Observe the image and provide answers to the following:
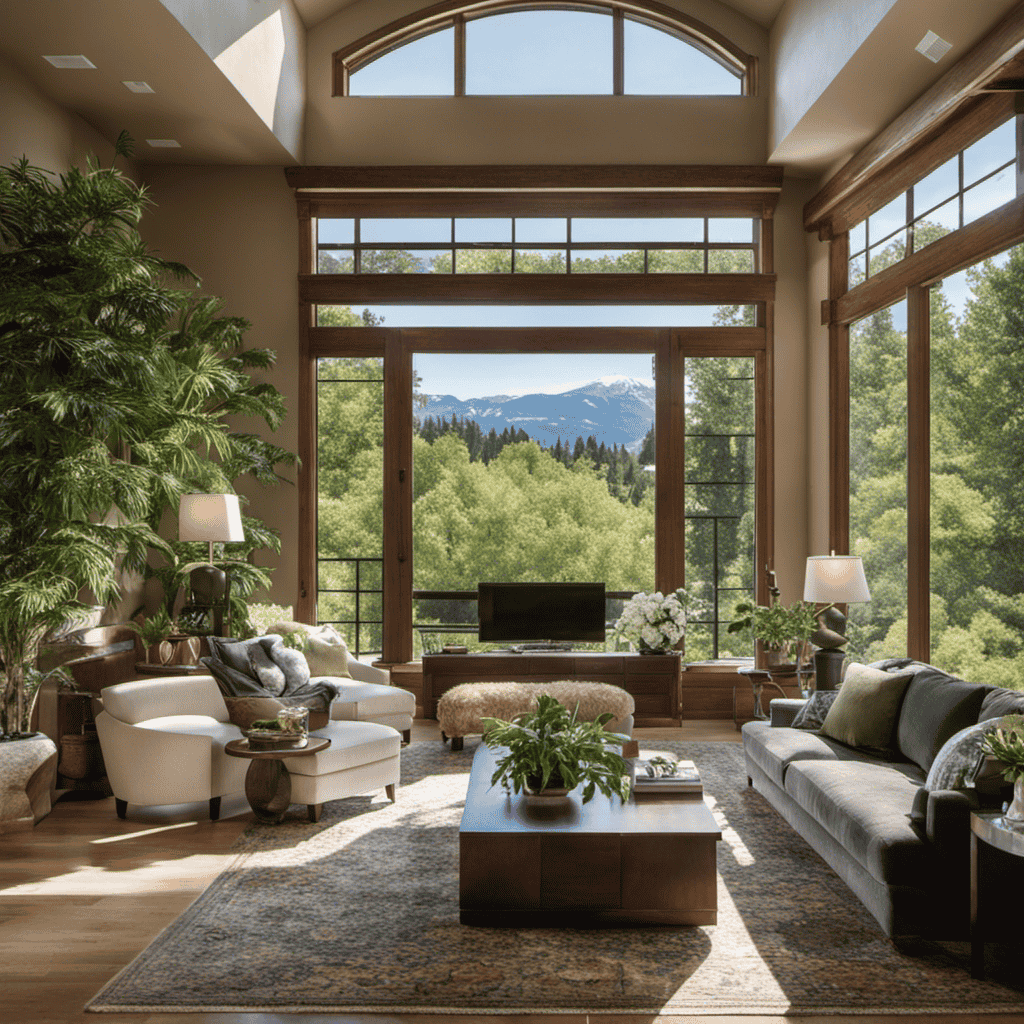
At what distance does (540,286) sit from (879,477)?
3.05 metres

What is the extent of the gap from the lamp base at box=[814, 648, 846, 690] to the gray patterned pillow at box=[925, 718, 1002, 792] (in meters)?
2.16

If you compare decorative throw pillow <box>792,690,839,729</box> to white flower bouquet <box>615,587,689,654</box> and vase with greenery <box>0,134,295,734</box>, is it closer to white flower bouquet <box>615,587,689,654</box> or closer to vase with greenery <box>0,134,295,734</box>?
white flower bouquet <box>615,587,689,654</box>

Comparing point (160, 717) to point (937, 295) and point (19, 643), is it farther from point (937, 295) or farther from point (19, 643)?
point (937, 295)

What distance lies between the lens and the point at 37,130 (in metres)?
5.93

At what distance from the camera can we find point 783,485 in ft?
25.3

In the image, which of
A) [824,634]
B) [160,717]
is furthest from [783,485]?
[160,717]

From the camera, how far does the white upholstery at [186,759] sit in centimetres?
482

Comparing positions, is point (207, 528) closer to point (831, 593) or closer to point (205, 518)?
point (205, 518)

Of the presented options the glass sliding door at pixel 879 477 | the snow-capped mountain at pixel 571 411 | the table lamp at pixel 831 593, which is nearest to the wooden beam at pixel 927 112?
the glass sliding door at pixel 879 477

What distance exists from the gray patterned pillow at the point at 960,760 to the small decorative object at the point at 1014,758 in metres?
0.26

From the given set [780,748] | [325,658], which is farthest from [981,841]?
[325,658]

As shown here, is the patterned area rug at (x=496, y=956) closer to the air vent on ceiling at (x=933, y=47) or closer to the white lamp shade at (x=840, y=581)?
the white lamp shade at (x=840, y=581)

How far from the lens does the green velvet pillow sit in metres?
4.62

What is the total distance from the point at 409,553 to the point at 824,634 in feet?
11.2
